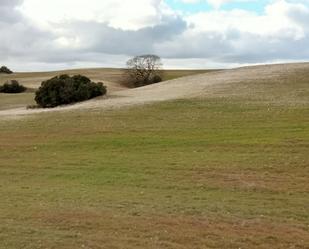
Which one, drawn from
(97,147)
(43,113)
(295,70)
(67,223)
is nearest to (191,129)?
(97,147)

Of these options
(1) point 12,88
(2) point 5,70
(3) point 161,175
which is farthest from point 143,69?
(3) point 161,175

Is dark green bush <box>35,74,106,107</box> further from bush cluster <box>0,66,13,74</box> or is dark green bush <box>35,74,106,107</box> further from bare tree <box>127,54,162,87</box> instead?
bush cluster <box>0,66,13,74</box>

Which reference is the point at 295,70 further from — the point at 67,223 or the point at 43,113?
the point at 67,223

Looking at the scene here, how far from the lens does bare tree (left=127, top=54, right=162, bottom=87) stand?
8950 cm

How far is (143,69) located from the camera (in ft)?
297

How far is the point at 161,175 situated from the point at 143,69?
226 feet

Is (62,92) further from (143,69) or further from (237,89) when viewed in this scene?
(143,69)

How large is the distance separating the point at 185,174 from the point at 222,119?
14.6 metres

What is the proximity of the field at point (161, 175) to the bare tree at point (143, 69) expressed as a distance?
43.9 m

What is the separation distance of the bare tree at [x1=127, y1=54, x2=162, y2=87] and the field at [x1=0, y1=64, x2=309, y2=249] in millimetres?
43856

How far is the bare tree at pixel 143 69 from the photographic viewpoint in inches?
3524

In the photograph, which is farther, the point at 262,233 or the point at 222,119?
the point at 222,119

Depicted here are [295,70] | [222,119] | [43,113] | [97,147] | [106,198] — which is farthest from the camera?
[295,70]

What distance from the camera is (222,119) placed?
3678 centimetres
